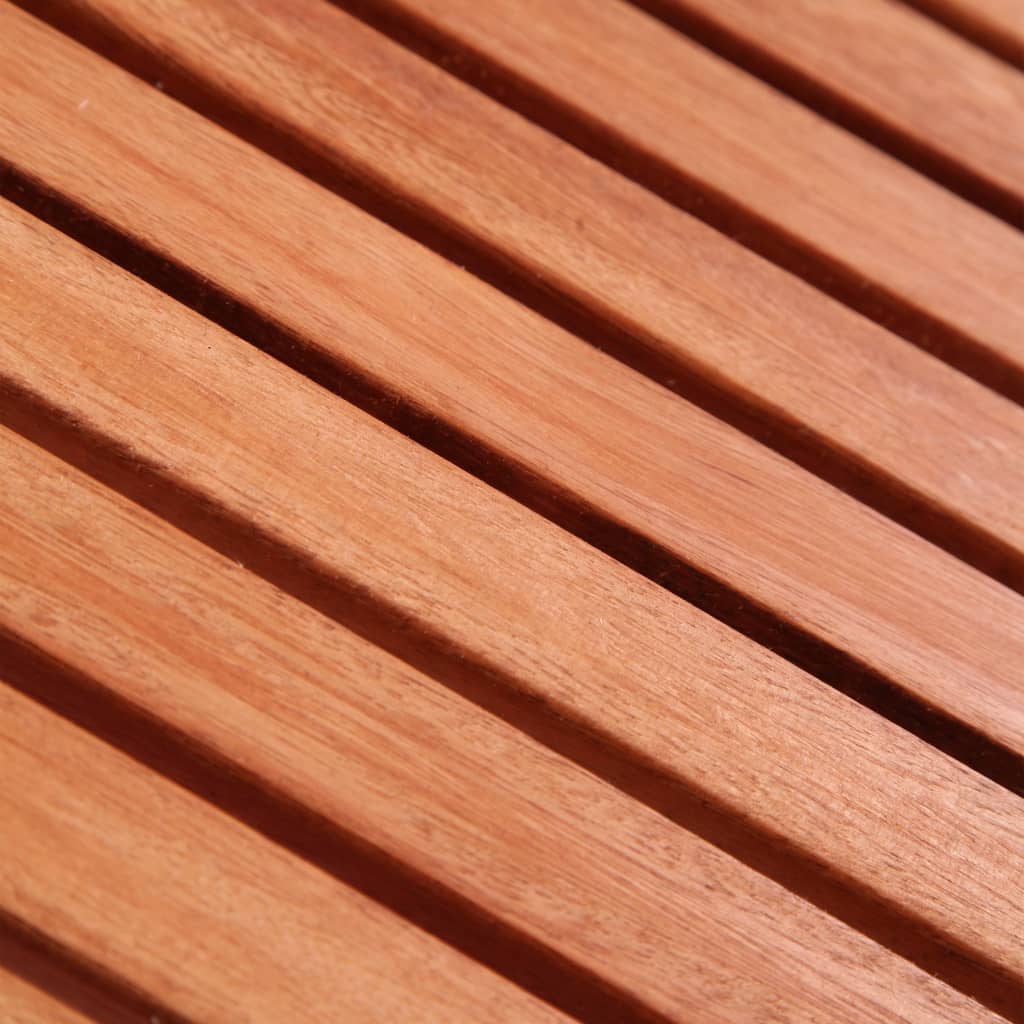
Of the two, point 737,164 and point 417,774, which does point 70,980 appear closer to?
point 417,774

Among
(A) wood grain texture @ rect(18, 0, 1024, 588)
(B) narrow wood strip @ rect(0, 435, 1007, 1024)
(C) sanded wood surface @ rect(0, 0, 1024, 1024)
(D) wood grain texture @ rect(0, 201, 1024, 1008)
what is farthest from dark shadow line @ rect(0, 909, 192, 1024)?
(A) wood grain texture @ rect(18, 0, 1024, 588)

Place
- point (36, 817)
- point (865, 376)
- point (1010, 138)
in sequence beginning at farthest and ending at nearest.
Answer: point (1010, 138)
point (865, 376)
point (36, 817)

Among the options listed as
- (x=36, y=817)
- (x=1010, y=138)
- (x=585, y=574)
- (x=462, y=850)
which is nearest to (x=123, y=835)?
(x=36, y=817)

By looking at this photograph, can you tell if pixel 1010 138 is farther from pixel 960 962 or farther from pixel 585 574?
pixel 960 962

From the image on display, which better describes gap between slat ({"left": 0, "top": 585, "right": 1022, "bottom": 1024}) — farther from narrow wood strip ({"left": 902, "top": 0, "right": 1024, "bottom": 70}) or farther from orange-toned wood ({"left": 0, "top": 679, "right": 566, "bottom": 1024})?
narrow wood strip ({"left": 902, "top": 0, "right": 1024, "bottom": 70})

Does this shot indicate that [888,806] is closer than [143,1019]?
No
